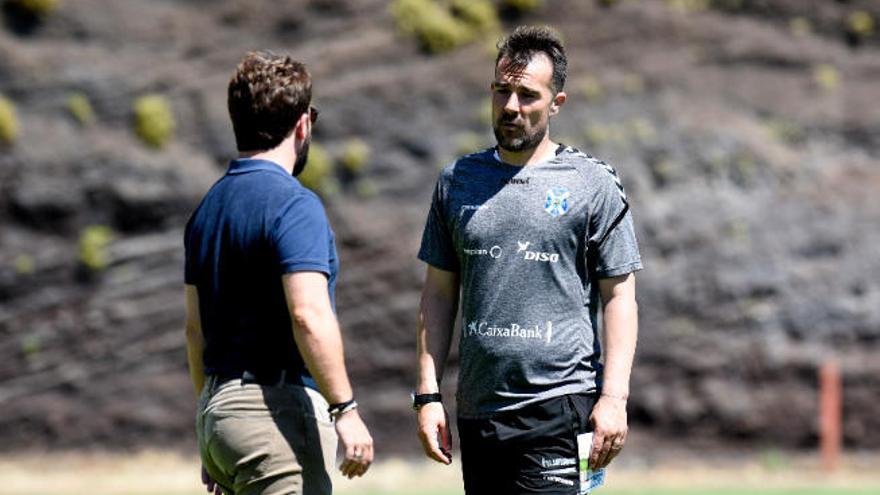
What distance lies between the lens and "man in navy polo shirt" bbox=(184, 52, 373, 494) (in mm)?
3941

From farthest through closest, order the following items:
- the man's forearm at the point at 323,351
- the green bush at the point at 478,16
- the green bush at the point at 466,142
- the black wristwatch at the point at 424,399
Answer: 1. the green bush at the point at 478,16
2. the green bush at the point at 466,142
3. the black wristwatch at the point at 424,399
4. the man's forearm at the point at 323,351

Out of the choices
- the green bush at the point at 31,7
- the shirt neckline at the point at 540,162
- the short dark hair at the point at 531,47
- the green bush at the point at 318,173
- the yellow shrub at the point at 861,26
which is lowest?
the shirt neckline at the point at 540,162

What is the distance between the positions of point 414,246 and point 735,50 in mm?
5263

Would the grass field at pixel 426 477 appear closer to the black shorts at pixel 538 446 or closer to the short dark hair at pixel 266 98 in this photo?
the black shorts at pixel 538 446

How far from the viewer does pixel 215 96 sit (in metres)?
16.7

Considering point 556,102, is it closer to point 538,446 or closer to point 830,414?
point 538,446

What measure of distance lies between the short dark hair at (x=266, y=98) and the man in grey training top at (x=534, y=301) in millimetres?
634

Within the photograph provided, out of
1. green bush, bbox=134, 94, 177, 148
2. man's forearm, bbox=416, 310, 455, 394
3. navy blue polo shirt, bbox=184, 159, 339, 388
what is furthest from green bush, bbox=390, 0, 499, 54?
navy blue polo shirt, bbox=184, 159, 339, 388

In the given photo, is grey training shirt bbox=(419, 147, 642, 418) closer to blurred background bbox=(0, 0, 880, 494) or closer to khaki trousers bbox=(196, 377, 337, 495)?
khaki trousers bbox=(196, 377, 337, 495)

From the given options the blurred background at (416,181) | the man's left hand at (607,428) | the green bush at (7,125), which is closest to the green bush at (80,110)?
the blurred background at (416,181)

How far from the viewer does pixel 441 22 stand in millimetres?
17453

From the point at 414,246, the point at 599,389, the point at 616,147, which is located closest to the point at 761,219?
the point at 616,147

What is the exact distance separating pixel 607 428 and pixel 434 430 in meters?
0.56

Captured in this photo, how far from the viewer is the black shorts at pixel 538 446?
4.18 meters
